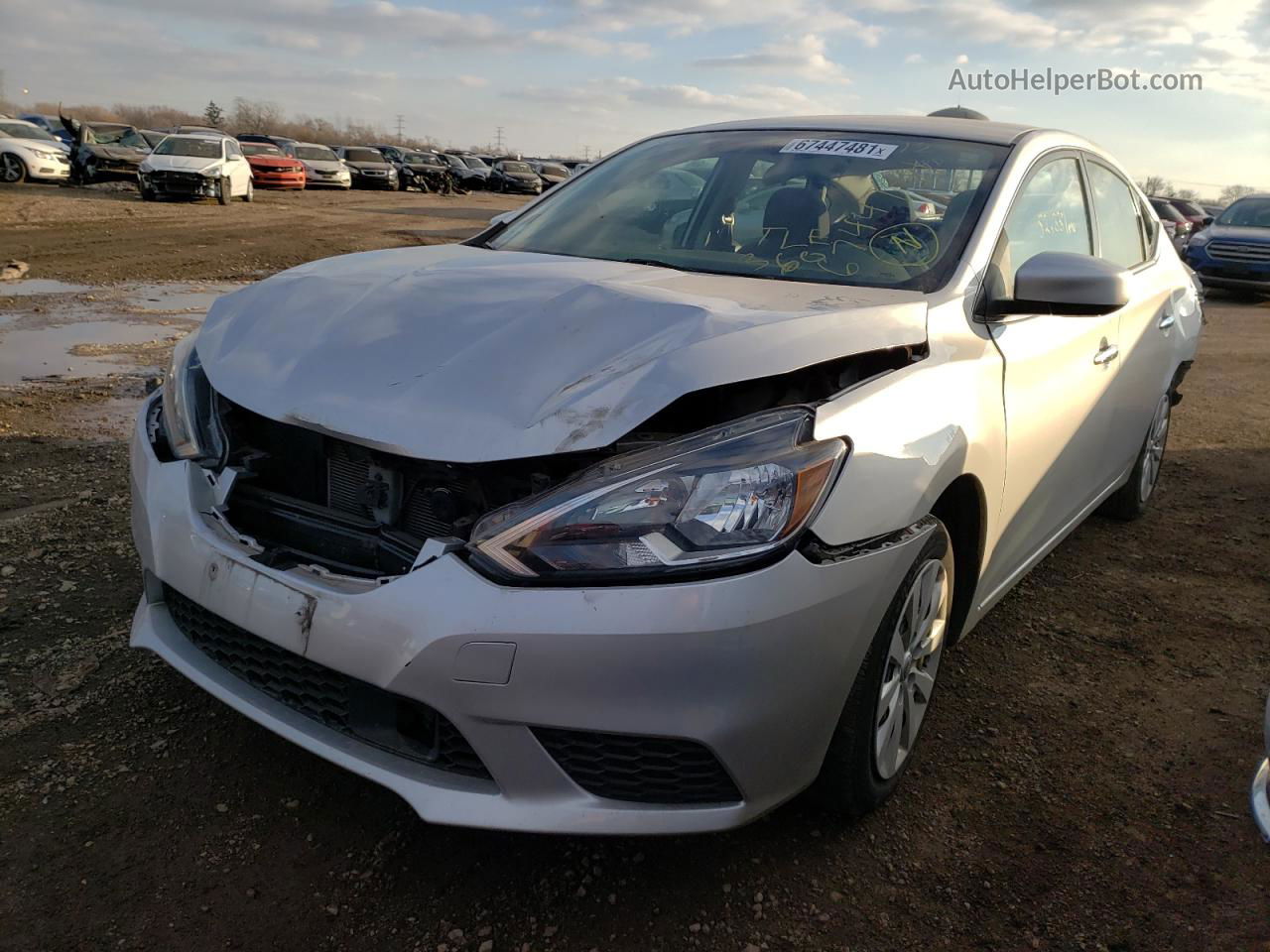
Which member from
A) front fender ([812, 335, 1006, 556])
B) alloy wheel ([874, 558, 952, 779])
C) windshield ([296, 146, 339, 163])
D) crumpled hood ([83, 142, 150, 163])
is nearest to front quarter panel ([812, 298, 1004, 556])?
front fender ([812, 335, 1006, 556])

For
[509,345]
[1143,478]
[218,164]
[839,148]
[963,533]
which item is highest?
[839,148]

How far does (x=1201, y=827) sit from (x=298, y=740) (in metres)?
2.12

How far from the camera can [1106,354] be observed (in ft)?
11.0

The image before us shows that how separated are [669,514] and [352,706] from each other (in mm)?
744

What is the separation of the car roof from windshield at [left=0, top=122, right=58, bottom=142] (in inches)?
1020

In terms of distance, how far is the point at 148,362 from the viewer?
6.70 meters

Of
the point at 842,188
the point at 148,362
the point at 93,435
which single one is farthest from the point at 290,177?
the point at 842,188

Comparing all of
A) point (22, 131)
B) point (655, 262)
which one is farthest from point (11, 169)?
point (655, 262)

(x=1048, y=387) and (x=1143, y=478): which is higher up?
(x=1048, y=387)

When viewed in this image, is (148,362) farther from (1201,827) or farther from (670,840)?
(1201,827)

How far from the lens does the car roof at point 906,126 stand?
319 centimetres

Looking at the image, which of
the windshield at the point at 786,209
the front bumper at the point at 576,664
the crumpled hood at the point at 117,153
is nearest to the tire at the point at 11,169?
the crumpled hood at the point at 117,153

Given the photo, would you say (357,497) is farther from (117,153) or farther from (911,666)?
(117,153)

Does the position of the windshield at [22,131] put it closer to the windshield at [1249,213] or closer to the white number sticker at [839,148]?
the windshield at [1249,213]
